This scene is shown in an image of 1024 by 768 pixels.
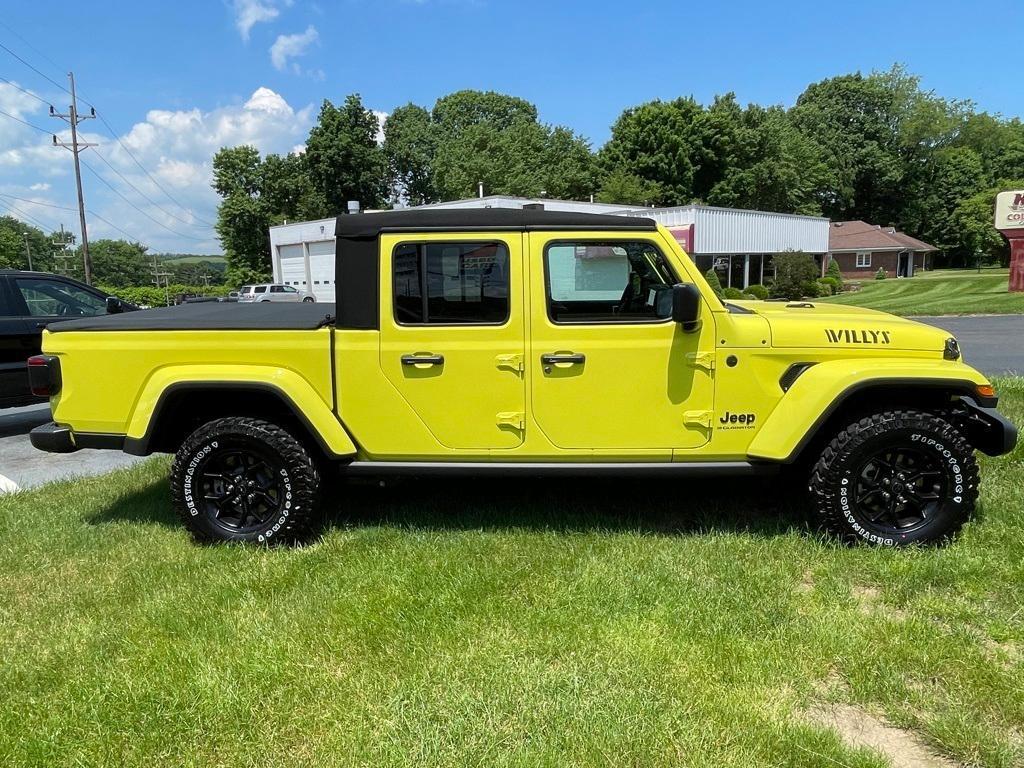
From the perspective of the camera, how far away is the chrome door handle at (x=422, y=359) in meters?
3.99

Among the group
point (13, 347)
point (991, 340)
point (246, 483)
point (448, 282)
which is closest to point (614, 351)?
point (448, 282)

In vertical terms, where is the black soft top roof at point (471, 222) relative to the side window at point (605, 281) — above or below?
above

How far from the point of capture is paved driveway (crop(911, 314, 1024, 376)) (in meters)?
9.77

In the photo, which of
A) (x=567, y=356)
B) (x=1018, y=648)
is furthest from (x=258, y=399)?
(x=1018, y=648)

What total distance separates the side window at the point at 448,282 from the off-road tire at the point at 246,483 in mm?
1068

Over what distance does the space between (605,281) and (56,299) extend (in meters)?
6.83

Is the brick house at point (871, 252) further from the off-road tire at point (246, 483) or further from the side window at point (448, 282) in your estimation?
the off-road tire at point (246, 483)

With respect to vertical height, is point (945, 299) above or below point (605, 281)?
below

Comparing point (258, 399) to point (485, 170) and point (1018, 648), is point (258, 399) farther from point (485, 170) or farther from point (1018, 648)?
point (485, 170)

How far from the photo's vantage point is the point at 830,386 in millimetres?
3793

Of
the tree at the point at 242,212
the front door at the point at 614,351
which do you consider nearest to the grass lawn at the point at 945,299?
the front door at the point at 614,351

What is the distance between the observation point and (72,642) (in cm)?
328

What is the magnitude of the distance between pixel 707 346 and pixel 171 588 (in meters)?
3.23

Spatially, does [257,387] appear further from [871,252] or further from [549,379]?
[871,252]
